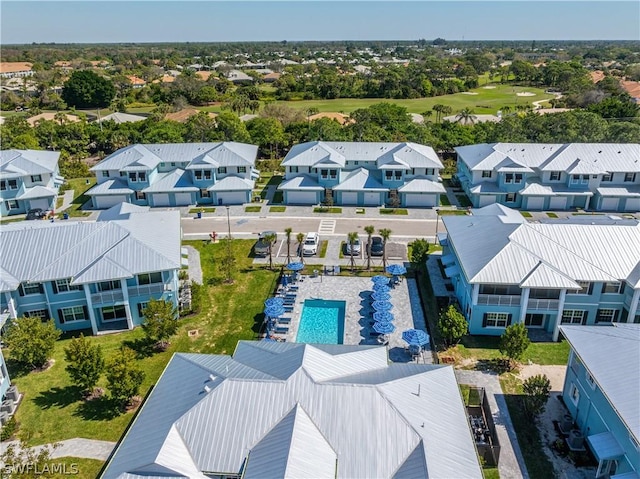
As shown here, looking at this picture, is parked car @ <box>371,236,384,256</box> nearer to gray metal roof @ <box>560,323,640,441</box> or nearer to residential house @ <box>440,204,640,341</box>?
residential house @ <box>440,204,640,341</box>

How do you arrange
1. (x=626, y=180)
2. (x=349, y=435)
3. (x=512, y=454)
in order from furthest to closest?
(x=626, y=180)
(x=512, y=454)
(x=349, y=435)

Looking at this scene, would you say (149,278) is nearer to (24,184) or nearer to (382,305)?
(382,305)

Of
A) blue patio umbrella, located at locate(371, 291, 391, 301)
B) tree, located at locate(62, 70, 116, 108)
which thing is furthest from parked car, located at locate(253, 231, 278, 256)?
tree, located at locate(62, 70, 116, 108)

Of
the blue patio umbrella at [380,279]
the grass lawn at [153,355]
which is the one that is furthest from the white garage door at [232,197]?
the blue patio umbrella at [380,279]

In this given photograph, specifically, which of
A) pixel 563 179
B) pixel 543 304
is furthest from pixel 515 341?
pixel 563 179

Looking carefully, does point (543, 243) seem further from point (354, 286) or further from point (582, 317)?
point (354, 286)

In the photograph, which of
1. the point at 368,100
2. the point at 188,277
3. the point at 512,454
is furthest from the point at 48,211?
the point at 368,100

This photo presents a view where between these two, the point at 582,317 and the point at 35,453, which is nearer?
the point at 35,453
